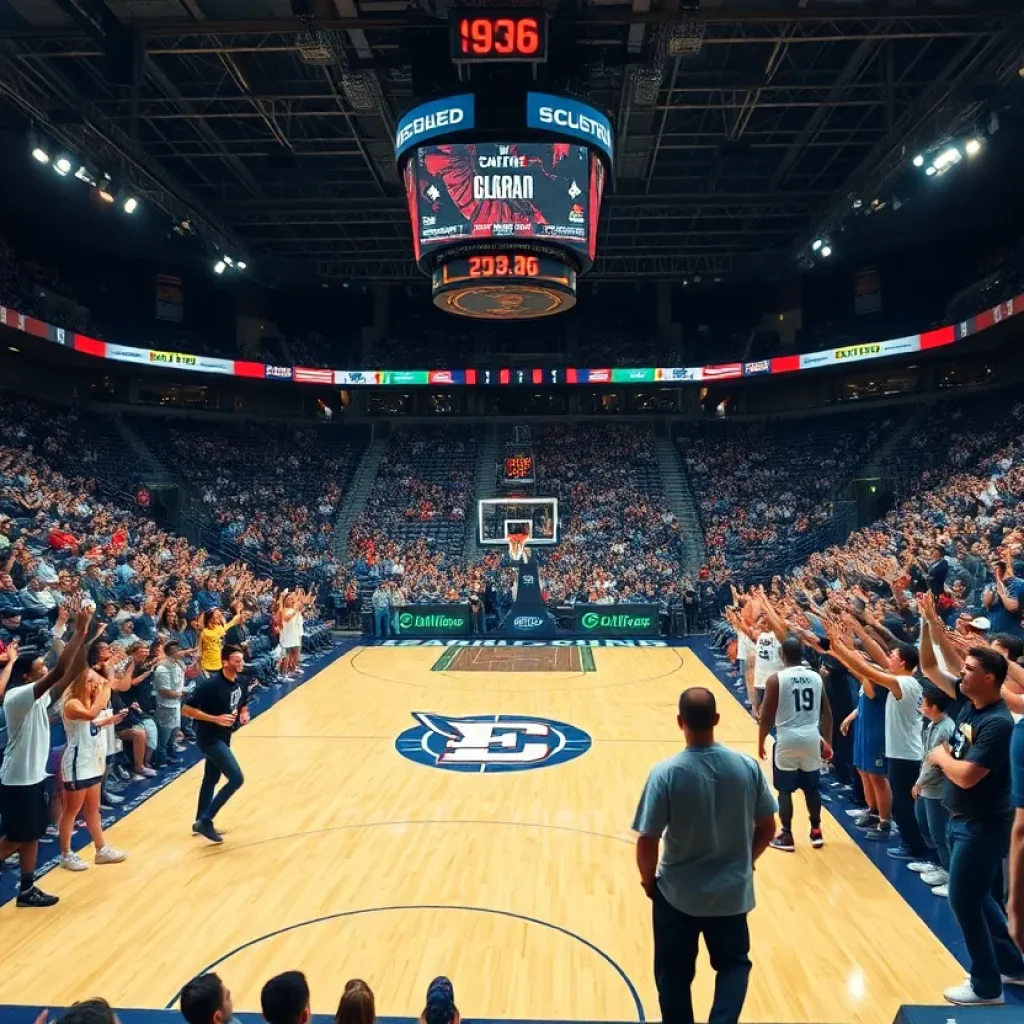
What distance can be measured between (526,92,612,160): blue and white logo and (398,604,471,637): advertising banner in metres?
12.8

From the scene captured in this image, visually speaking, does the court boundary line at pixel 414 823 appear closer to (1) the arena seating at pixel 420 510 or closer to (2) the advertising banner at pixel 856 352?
(1) the arena seating at pixel 420 510

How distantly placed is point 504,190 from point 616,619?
1207 cm

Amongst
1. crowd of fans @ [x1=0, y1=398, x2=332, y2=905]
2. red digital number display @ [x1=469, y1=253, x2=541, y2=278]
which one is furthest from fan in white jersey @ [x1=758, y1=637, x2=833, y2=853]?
red digital number display @ [x1=469, y1=253, x2=541, y2=278]

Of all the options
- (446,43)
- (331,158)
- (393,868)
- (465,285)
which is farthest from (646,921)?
(331,158)

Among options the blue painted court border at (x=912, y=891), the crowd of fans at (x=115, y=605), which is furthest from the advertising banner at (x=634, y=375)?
the blue painted court border at (x=912, y=891)

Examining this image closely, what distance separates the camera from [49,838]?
796 cm

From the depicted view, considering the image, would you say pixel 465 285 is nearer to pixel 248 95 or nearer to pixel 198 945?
pixel 248 95

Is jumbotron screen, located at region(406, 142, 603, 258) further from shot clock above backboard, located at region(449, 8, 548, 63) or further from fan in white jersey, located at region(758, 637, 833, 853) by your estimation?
fan in white jersey, located at region(758, 637, 833, 853)

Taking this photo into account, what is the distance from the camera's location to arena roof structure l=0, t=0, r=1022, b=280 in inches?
568

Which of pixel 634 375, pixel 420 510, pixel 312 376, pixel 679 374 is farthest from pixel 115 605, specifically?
pixel 679 374

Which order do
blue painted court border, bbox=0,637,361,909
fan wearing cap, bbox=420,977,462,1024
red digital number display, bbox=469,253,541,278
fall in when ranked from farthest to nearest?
1. red digital number display, bbox=469,253,541,278
2. blue painted court border, bbox=0,637,361,909
3. fan wearing cap, bbox=420,977,462,1024

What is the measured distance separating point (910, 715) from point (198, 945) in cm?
596

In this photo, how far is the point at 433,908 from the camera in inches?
256

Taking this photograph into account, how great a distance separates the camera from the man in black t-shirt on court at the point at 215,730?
753cm
